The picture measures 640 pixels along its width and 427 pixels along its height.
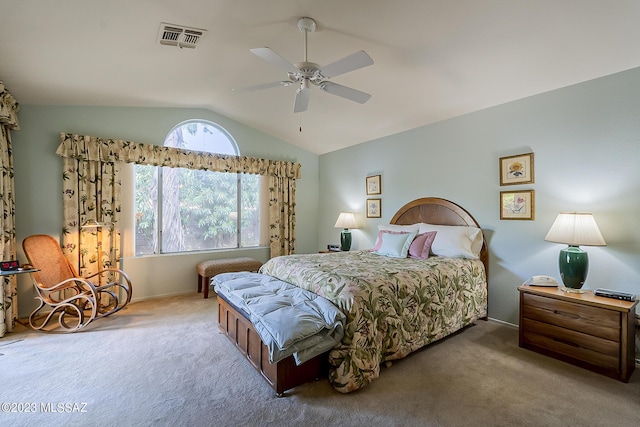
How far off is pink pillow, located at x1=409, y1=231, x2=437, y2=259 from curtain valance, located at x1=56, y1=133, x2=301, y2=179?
298 centimetres

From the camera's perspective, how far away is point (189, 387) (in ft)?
6.98

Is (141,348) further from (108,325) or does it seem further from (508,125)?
(508,125)

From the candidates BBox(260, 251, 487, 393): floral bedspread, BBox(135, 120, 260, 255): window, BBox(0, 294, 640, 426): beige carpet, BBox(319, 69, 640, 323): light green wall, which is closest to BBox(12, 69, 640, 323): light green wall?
BBox(319, 69, 640, 323): light green wall

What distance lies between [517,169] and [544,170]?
0.82 ft

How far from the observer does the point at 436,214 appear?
402 cm

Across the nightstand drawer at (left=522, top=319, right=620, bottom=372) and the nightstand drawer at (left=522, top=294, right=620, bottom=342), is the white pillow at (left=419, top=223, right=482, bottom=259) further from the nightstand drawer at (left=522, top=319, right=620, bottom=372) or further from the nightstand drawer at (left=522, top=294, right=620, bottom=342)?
the nightstand drawer at (left=522, top=319, right=620, bottom=372)

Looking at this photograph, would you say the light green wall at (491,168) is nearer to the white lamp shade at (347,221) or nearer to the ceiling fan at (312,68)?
the white lamp shade at (347,221)

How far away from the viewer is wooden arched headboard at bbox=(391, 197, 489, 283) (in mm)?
3625

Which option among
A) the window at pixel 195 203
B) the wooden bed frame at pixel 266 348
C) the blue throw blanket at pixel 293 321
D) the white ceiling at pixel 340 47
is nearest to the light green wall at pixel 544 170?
the wooden bed frame at pixel 266 348

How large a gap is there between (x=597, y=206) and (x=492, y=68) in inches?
65.8

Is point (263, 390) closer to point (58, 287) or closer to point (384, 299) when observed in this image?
point (384, 299)

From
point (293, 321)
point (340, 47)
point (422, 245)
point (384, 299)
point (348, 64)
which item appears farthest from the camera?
point (422, 245)

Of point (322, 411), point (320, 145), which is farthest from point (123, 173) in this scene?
point (322, 411)

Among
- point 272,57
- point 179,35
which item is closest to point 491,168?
point 272,57
